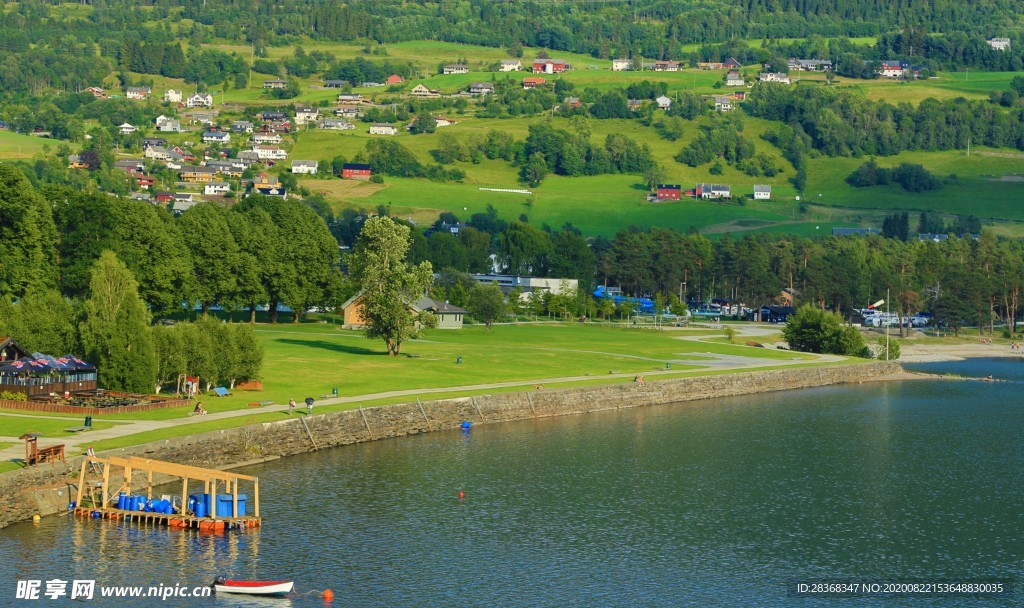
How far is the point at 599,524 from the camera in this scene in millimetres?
66062

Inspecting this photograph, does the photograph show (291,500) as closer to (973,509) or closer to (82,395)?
(82,395)

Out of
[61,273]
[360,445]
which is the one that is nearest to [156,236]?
[61,273]

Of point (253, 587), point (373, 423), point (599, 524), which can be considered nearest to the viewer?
point (253, 587)

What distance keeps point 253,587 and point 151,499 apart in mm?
14413

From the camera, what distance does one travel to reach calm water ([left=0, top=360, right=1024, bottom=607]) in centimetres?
5491

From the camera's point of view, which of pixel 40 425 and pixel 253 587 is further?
pixel 40 425

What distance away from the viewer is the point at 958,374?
149 metres

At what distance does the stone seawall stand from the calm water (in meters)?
1.52

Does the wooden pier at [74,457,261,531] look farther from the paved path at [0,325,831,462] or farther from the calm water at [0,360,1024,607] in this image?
the paved path at [0,325,831,462]

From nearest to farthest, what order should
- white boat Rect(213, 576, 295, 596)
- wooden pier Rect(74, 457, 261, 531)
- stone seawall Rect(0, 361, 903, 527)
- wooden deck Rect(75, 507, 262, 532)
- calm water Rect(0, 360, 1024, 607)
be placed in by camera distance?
1. white boat Rect(213, 576, 295, 596)
2. calm water Rect(0, 360, 1024, 607)
3. wooden deck Rect(75, 507, 262, 532)
4. wooden pier Rect(74, 457, 261, 531)
5. stone seawall Rect(0, 361, 903, 527)

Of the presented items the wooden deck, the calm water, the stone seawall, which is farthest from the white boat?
the stone seawall

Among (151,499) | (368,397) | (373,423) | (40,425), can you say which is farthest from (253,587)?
(368,397)

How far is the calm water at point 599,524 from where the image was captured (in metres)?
54.9

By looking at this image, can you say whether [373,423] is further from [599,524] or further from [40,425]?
[599,524]
